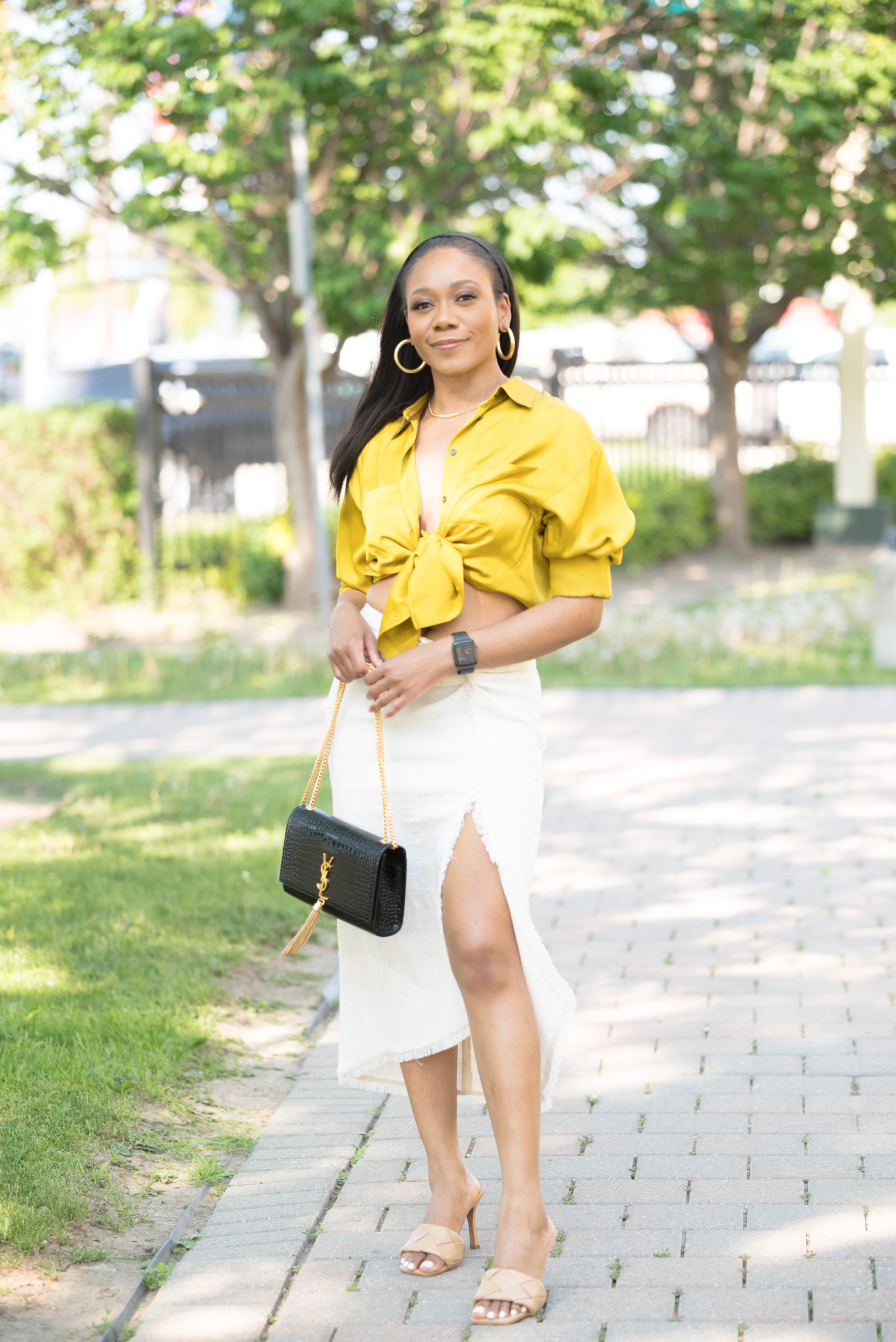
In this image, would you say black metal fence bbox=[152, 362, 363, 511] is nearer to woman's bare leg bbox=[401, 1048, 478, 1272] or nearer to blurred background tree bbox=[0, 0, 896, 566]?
blurred background tree bbox=[0, 0, 896, 566]

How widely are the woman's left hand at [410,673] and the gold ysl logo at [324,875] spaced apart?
32cm

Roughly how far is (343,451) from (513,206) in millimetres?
9550

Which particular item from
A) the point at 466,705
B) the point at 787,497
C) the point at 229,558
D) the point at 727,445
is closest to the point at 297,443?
the point at 229,558

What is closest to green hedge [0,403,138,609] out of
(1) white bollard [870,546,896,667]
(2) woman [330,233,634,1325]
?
(1) white bollard [870,546,896,667]

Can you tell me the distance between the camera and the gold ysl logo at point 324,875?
3.03 m

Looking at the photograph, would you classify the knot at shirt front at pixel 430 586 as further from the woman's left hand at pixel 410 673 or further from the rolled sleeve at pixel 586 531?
the rolled sleeve at pixel 586 531

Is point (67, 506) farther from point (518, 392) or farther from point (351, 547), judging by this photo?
point (518, 392)

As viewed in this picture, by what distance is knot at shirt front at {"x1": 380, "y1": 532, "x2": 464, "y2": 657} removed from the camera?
2.97m

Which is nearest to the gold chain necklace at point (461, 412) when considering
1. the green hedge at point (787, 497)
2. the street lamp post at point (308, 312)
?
the street lamp post at point (308, 312)

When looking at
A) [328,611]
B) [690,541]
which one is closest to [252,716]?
[328,611]

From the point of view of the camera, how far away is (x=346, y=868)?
2.99m

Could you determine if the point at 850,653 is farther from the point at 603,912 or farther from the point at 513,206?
the point at 603,912

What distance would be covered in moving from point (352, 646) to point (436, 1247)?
1.21 m

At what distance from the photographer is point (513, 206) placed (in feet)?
40.3
